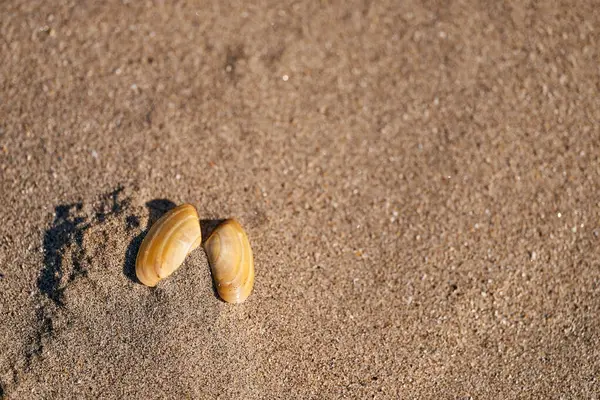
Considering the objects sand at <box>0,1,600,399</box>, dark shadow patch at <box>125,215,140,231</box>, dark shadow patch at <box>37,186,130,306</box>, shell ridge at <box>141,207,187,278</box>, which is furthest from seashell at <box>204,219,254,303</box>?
dark shadow patch at <box>37,186,130,306</box>

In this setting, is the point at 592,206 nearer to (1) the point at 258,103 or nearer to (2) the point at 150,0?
(1) the point at 258,103

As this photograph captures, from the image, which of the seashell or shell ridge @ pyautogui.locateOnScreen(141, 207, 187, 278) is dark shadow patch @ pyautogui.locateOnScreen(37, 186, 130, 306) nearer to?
shell ridge @ pyautogui.locateOnScreen(141, 207, 187, 278)

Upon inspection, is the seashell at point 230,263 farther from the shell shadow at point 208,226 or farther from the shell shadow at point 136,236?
the shell shadow at point 136,236

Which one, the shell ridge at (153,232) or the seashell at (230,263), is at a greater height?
the shell ridge at (153,232)

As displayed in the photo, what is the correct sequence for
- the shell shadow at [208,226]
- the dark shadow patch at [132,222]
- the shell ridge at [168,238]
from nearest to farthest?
the shell ridge at [168,238], the dark shadow patch at [132,222], the shell shadow at [208,226]

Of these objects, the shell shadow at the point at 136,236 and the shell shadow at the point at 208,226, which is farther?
the shell shadow at the point at 208,226

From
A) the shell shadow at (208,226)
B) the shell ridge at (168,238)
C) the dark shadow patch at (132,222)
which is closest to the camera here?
the shell ridge at (168,238)

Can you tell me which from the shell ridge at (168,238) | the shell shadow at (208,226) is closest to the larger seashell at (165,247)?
the shell ridge at (168,238)

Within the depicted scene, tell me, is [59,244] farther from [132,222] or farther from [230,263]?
[230,263]
